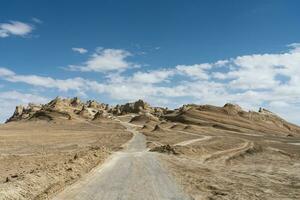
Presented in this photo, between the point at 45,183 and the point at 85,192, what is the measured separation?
8.98 ft

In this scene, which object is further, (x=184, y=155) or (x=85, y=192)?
(x=184, y=155)

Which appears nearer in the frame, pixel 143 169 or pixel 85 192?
pixel 85 192

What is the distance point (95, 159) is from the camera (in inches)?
A: 1594

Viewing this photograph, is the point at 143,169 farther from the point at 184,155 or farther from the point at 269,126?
the point at 269,126

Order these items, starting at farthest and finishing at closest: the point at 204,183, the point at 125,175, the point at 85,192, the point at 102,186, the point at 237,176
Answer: the point at 237,176 < the point at 125,175 < the point at 204,183 < the point at 102,186 < the point at 85,192

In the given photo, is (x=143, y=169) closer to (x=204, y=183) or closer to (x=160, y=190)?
(x=204, y=183)

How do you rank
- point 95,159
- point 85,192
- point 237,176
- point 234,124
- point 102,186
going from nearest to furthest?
point 85,192
point 102,186
point 237,176
point 95,159
point 234,124

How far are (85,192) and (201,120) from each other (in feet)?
566

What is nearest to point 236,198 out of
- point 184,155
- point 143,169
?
point 143,169

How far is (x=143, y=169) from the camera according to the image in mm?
35344

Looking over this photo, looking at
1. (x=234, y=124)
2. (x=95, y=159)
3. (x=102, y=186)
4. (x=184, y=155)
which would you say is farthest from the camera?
(x=234, y=124)

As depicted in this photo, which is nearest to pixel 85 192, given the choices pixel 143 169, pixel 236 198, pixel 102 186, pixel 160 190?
pixel 102 186

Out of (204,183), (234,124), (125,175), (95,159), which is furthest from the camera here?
(234,124)

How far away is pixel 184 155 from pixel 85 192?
31.1 meters
